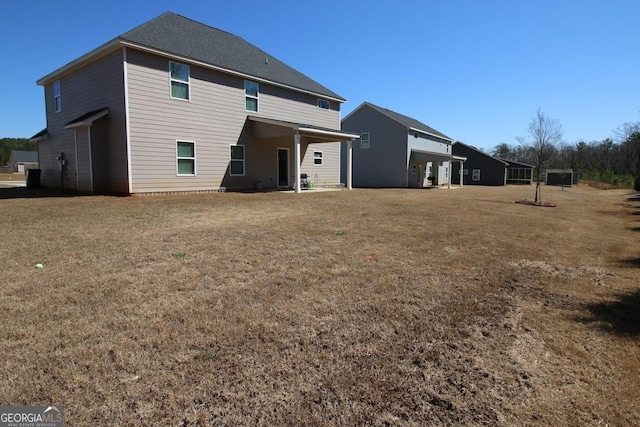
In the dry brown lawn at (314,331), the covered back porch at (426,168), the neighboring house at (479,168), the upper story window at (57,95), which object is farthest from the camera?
the neighboring house at (479,168)

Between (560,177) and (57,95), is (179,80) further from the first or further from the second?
(560,177)

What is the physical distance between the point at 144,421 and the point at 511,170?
52513mm

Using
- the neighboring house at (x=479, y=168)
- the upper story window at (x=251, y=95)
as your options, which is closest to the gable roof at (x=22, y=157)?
the upper story window at (x=251, y=95)

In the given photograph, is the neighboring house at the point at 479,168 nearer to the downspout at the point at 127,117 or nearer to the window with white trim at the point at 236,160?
the window with white trim at the point at 236,160

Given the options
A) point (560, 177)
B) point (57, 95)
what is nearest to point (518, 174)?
point (560, 177)

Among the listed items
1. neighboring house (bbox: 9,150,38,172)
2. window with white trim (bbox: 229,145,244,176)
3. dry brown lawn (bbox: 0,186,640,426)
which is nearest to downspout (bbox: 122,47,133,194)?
window with white trim (bbox: 229,145,244,176)

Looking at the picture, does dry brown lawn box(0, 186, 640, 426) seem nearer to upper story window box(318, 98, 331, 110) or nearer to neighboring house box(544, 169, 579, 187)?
upper story window box(318, 98, 331, 110)

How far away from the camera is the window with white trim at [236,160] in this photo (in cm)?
1742

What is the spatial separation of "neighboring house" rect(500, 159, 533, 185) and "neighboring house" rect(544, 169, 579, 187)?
2.89 meters

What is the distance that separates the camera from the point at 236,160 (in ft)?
58.1

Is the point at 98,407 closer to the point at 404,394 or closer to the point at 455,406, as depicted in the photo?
the point at 404,394

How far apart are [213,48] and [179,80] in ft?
11.6

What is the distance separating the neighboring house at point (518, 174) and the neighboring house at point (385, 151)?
65.2 feet

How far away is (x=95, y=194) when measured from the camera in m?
14.6
